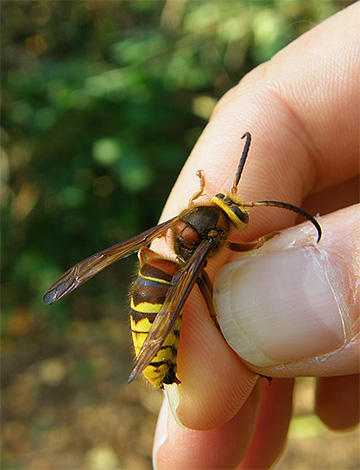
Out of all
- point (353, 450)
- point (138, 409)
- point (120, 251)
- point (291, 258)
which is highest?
point (120, 251)

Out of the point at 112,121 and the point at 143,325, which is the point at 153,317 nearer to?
the point at 143,325

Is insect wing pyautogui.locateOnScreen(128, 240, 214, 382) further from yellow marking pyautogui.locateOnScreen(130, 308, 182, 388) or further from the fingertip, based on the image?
the fingertip

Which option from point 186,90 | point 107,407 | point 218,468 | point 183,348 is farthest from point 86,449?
point 186,90

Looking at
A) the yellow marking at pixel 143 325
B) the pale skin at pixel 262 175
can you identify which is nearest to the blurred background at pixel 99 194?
the pale skin at pixel 262 175

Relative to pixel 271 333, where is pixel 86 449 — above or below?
below

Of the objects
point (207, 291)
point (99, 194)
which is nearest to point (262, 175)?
point (207, 291)

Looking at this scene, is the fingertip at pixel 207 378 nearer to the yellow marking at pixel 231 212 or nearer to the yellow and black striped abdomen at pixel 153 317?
the yellow and black striped abdomen at pixel 153 317

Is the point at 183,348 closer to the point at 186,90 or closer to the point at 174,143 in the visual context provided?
the point at 174,143

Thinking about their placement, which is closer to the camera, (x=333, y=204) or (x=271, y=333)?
(x=271, y=333)
